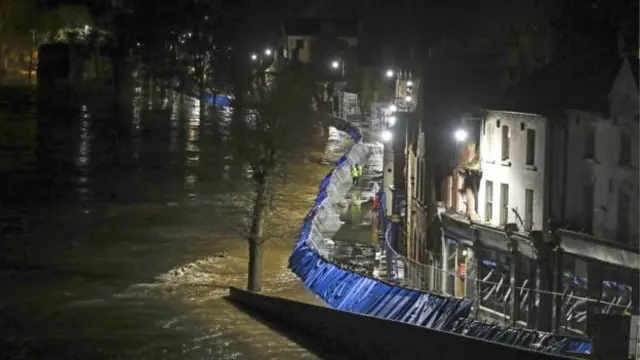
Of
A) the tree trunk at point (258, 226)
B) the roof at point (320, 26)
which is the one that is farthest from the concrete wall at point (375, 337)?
the roof at point (320, 26)

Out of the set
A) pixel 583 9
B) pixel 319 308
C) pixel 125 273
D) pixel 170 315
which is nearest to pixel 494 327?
pixel 319 308

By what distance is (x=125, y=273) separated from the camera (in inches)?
1662

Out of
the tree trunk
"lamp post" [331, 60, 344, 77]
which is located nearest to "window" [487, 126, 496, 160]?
the tree trunk

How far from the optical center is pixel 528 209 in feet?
122

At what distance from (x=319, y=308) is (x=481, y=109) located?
37.9 ft

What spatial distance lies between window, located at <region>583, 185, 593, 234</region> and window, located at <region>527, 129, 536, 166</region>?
2.38 metres

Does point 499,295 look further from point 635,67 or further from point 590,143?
point 635,67

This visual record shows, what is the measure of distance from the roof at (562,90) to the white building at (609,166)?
65 cm

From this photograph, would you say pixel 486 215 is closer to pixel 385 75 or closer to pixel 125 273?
pixel 125 273

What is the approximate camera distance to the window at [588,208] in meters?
34.5

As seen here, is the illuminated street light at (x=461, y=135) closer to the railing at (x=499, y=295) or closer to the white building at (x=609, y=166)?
the railing at (x=499, y=295)

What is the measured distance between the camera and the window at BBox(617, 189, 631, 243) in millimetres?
32594

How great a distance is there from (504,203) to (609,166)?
5775 millimetres

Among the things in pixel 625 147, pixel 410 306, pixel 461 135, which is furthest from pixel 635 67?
pixel 410 306
